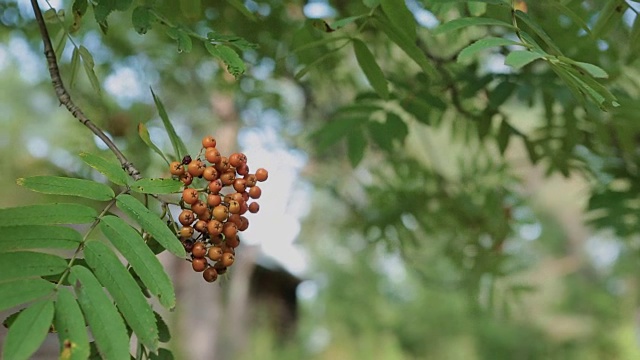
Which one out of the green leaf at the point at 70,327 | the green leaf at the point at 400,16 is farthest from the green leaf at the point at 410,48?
the green leaf at the point at 70,327

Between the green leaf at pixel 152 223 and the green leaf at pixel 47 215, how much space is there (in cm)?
3

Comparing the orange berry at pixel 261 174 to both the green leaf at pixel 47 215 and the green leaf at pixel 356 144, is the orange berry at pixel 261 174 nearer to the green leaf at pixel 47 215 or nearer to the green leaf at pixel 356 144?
the green leaf at pixel 47 215

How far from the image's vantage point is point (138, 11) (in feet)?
2.60

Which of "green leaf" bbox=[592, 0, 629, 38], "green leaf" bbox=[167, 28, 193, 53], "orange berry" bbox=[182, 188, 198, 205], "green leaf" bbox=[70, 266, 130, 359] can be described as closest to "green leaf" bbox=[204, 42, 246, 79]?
"green leaf" bbox=[167, 28, 193, 53]

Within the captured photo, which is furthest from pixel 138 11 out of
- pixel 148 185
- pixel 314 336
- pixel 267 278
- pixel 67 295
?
pixel 314 336

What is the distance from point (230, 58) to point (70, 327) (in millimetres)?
319

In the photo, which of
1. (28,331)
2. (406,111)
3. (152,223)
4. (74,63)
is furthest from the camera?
(406,111)

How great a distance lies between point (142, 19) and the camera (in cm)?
79

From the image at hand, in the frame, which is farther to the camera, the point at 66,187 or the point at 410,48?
the point at 410,48

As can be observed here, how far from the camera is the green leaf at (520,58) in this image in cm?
58

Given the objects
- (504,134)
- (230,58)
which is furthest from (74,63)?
(504,134)

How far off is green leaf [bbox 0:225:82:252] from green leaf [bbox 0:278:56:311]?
3 cm

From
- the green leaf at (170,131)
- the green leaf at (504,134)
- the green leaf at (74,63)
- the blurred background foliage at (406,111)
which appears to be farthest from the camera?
the green leaf at (504,134)

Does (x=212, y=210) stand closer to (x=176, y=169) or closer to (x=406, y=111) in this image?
(x=176, y=169)
